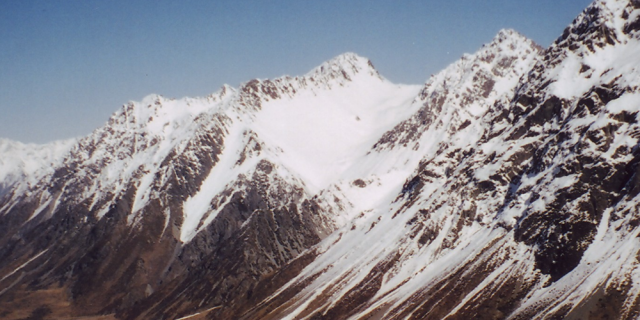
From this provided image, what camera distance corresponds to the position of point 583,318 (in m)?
200

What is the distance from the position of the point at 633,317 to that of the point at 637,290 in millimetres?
11503

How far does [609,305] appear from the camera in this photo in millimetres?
199750

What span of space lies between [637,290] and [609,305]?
922 cm

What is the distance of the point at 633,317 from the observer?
7530 inches

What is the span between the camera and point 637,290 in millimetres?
199750

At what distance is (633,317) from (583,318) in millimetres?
13848

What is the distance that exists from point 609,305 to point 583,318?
8410 mm

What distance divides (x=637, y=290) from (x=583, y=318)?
1763 cm
